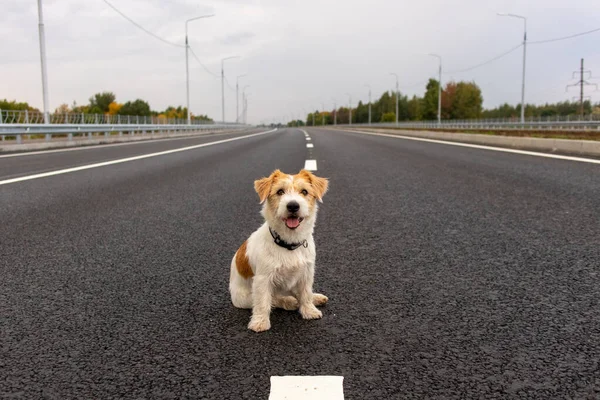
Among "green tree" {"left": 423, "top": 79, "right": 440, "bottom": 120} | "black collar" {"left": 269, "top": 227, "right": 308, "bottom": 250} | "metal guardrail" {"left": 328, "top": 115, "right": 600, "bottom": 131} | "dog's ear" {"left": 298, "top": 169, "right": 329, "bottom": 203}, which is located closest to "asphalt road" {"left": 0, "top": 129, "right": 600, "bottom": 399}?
"black collar" {"left": 269, "top": 227, "right": 308, "bottom": 250}

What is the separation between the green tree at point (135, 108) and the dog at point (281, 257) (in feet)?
560

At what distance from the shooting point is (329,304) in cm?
327

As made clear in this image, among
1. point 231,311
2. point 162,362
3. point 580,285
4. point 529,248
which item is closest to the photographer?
point 162,362

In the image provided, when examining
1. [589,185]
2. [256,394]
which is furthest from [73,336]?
[589,185]

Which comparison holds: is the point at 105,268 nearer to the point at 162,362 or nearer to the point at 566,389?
the point at 162,362

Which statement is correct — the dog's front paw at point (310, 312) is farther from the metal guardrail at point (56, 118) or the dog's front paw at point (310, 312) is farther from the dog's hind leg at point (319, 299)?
the metal guardrail at point (56, 118)

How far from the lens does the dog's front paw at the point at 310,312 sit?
303 centimetres

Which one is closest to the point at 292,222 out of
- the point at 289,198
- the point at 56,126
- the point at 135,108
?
the point at 289,198

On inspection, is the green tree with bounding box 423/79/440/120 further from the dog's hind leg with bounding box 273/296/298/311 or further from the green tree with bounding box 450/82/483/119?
the dog's hind leg with bounding box 273/296/298/311

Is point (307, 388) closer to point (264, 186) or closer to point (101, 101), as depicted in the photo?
point (264, 186)

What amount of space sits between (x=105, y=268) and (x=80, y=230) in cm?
159

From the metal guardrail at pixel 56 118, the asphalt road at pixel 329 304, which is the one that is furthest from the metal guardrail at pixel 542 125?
the asphalt road at pixel 329 304

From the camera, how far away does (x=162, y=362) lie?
2465mm

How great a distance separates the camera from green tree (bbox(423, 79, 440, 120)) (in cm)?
16775
